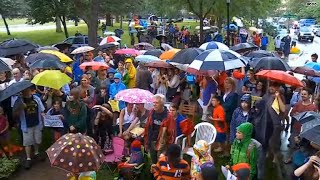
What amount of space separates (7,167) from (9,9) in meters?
28.6

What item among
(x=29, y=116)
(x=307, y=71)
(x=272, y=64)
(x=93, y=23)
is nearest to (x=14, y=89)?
(x=29, y=116)

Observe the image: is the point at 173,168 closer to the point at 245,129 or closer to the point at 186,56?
the point at 245,129

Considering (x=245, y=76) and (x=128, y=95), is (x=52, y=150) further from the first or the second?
(x=245, y=76)

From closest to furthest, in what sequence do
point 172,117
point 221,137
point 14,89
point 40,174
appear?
point 172,117 < point 14,89 < point 40,174 < point 221,137

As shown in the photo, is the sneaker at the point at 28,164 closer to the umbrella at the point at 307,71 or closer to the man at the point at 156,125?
the man at the point at 156,125

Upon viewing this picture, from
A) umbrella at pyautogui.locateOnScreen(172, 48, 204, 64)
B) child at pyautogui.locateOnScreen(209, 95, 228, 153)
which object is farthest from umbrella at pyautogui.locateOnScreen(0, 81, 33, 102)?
child at pyautogui.locateOnScreen(209, 95, 228, 153)

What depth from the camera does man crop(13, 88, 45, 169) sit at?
813cm

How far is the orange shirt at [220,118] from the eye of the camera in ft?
26.0

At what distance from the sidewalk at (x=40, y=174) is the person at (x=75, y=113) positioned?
37.1 inches

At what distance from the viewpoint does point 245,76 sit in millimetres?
9961

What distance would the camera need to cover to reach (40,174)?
8.18 meters

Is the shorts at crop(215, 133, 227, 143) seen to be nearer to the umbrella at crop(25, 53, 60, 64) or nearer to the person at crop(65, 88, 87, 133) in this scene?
the person at crop(65, 88, 87, 133)

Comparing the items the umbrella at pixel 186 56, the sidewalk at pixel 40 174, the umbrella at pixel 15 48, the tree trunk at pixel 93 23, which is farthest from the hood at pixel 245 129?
the tree trunk at pixel 93 23

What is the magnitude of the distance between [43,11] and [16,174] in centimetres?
2199
